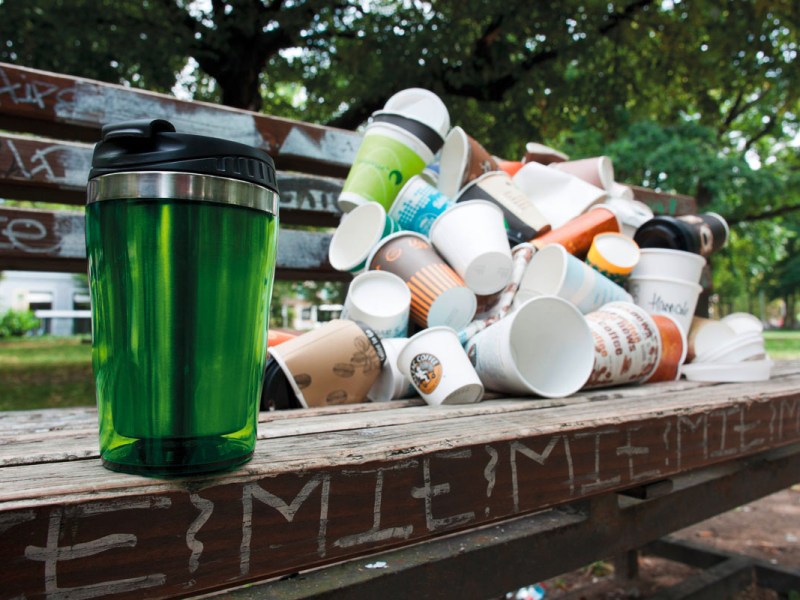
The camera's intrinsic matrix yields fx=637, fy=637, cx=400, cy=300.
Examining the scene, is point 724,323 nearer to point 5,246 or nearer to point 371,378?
point 371,378

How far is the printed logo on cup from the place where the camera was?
1393mm

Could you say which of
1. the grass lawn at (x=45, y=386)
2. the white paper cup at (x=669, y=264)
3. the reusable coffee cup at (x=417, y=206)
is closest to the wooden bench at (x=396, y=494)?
the white paper cup at (x=669, y=264)

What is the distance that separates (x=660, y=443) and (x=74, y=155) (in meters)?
1.99

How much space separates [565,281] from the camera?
5.83 ft

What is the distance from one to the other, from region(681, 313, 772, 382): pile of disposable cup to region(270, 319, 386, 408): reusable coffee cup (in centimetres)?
103

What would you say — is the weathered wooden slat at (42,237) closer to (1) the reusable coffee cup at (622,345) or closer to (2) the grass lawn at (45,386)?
(1) the reusable coffee cup at (622,345)

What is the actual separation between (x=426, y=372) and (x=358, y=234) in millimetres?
750

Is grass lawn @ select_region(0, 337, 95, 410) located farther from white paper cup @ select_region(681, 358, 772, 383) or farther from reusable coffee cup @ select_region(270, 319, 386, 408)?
white paper cup @ select_region(681, 358, 772, 383)

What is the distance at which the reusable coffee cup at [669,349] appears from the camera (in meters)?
1.85

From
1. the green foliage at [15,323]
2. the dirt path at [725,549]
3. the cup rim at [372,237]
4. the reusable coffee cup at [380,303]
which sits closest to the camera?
the reusable coffee cup at [380,303]

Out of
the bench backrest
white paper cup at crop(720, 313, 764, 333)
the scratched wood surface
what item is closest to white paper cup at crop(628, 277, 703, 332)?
white paper cup at crop(720, 313, 764, 333)

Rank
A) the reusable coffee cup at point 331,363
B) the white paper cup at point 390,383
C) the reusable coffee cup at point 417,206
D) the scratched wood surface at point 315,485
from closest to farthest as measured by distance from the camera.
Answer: the scratched wood surface at point 315,485
the reusable coffee cup at point 331,363
the white paper cup at point 390,383
the reusable coffee cup at point 417,206

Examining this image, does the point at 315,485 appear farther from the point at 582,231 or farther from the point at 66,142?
the point at 66,142

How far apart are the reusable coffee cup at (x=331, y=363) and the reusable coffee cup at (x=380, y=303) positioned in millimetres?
165
